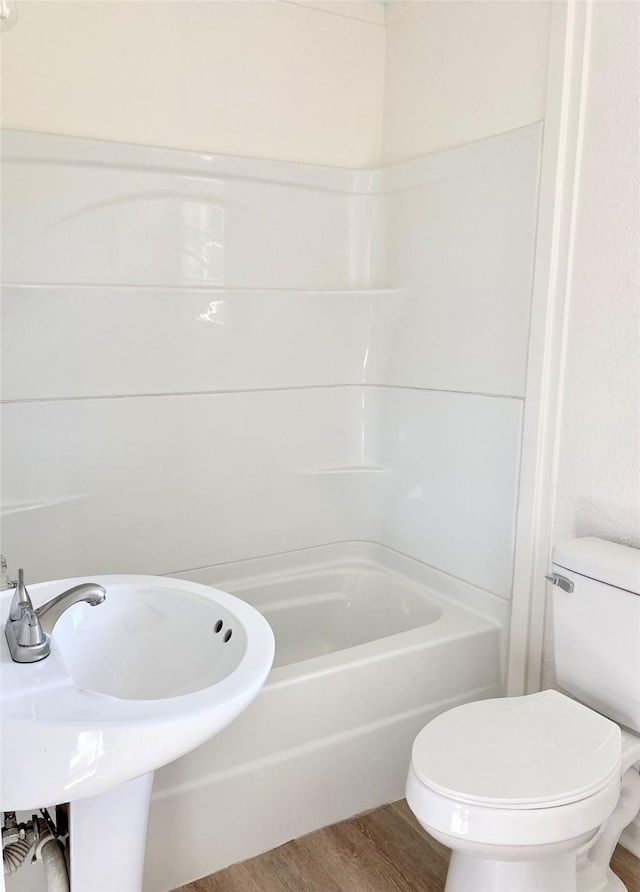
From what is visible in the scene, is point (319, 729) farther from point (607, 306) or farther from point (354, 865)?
point (607, 306)

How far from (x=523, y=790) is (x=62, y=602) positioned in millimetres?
892

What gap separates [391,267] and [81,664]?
1628 millimetres

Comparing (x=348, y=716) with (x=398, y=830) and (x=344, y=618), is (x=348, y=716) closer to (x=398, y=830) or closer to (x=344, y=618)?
(x=398, y=830)

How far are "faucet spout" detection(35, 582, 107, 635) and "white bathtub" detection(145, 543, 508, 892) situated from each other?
22.8 inches

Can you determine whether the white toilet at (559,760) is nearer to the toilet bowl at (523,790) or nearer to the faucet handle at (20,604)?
the toilet bowl at (523,790)

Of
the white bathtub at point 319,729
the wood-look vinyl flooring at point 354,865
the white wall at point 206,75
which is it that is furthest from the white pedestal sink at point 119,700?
the white wall at point 206,75

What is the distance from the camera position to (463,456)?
7.03ft

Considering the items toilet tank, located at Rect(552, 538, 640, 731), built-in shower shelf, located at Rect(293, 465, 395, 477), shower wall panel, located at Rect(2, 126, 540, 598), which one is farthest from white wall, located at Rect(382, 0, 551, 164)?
toilet tank, located at Rect(552, 538, 640, 731)

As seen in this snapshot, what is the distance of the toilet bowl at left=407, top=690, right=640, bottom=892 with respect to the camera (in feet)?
4.19

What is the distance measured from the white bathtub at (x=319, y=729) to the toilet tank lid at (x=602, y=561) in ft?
1.32

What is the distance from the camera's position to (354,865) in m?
1.69

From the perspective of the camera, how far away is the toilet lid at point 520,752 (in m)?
1.31

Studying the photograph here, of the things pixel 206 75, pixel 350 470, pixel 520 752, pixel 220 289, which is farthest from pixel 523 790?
pixel 206 75

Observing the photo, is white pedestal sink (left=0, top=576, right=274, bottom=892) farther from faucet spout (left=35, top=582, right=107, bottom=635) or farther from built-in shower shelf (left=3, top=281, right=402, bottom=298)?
built-in shower shelf (left=3, top=281, right=402, bottom=298)
